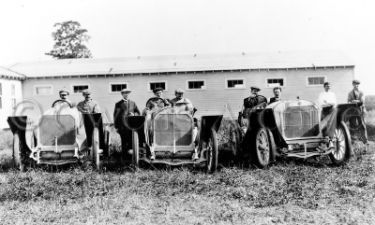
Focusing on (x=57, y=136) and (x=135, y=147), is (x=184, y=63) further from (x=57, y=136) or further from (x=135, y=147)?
(x=135, y=147)

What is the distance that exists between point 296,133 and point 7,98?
50.4ft

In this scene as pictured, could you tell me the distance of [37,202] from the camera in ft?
14.6

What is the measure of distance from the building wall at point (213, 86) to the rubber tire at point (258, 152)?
12.3 m

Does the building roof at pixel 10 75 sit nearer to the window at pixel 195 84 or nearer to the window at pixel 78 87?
the window at pixel 78 87

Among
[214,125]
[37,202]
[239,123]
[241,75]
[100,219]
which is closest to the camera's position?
[100,219]

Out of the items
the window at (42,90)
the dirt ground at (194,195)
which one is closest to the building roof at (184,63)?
the window at (42,90)

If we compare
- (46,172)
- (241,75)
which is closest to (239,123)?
(46,172)

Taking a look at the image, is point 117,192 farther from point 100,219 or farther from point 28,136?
point 28,136

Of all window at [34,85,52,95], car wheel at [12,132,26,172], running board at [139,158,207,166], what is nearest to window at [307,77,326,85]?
window at [34,85,52,95]

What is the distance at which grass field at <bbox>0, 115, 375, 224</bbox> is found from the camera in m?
3.76

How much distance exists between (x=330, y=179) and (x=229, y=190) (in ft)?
5.17

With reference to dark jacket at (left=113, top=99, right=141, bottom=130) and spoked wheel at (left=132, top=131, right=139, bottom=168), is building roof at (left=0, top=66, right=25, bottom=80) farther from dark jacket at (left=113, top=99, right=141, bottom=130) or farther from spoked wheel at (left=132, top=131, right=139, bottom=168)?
spoked wheel at (left=132, top=131, right=139, bottom=168)

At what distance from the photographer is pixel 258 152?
6.23 metres

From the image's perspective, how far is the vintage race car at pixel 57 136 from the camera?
19.8ft
